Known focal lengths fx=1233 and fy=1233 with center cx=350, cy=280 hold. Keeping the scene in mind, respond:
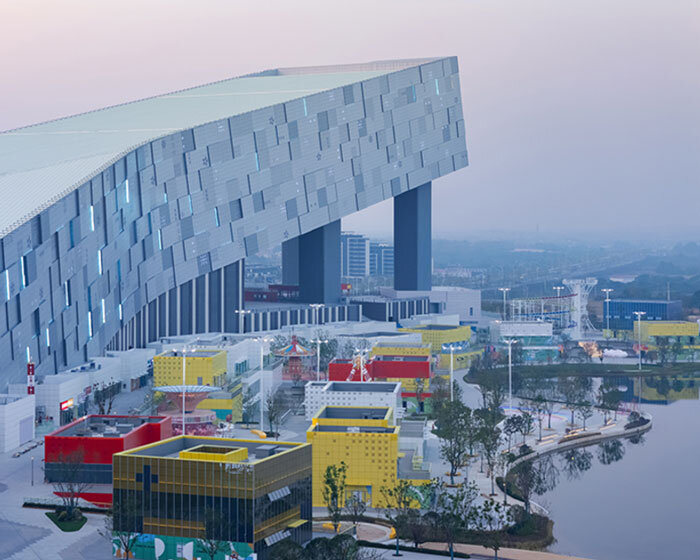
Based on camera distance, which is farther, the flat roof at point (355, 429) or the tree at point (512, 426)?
the tree at point (512, 426)

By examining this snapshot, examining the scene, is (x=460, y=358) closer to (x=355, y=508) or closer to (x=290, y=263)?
(x=290, y=263)

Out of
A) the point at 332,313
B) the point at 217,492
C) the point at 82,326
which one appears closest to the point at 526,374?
the point at 332,313

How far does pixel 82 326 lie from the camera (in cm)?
6378

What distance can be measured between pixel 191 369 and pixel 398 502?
22984 millimetres

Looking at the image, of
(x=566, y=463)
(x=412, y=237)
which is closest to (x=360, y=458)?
(x=566, y=463)

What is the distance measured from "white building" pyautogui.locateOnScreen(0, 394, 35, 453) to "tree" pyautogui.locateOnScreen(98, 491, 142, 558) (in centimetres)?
1454

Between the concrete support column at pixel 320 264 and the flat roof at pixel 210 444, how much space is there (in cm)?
5310

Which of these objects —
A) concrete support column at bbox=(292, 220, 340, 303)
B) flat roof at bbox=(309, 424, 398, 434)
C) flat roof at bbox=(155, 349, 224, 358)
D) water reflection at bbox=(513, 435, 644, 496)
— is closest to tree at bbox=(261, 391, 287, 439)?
flat roof at bbox=(155, 349, 224, 358)

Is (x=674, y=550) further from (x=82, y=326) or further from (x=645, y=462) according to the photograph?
(x=82, y=326)

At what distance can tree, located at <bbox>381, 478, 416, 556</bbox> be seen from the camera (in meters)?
39.4

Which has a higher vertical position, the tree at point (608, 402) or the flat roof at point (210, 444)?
the flat roof at point (210, 444)

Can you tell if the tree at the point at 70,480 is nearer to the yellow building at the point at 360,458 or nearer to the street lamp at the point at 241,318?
the yellow building at the point at 360,458

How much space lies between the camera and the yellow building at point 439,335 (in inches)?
3450

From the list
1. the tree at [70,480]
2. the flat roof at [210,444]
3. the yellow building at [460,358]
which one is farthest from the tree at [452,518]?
the yellow building at [460,358]
